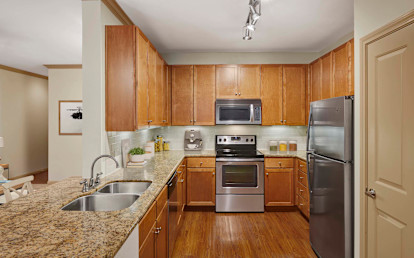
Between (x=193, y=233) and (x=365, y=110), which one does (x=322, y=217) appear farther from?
(x=193, y=233)

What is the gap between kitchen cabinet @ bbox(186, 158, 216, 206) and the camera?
381 centimetres

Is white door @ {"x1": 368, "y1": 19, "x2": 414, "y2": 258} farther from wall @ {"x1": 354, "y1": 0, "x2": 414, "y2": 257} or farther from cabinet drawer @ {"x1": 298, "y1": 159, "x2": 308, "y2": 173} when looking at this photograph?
cabinet drawer @ {"x1": 298, "y1": 159, "x2": 308, "y2": 173}

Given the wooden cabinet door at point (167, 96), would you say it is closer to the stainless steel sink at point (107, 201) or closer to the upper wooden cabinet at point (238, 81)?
the upper wooden cabinet at point (238, 81)

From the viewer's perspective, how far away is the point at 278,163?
379 centimetres

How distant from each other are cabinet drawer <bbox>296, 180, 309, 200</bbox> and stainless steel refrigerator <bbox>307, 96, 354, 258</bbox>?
2.46 ft

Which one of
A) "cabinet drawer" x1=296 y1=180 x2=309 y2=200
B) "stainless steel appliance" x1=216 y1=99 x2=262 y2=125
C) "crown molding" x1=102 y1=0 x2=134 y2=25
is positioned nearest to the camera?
"crown molding" x1=102 y1=0 x2=134 y2=25

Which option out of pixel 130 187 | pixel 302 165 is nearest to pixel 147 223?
pixel 130 187

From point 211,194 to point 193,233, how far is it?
0.82 m

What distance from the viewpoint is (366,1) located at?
6.00 feet

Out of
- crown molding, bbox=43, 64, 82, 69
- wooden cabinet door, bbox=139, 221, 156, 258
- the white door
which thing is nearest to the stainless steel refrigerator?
the white door

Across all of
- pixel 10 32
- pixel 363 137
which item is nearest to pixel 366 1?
pixel 363 137

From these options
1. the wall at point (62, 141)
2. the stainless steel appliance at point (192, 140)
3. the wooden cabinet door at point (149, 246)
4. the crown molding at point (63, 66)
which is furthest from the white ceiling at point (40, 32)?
the wooden cabinet door at point (149, 246)

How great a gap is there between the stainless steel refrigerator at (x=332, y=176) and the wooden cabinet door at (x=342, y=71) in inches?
24.3

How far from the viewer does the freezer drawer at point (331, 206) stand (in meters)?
2.06
